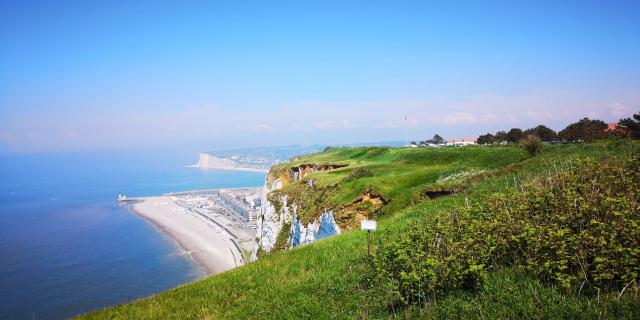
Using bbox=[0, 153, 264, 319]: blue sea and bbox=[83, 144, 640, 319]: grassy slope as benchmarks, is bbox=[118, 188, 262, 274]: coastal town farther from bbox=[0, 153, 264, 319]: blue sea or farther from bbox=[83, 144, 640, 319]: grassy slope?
bbox=[83, 144, 640, 319]: grassy slope

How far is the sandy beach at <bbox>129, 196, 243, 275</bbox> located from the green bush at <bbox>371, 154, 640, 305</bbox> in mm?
58137

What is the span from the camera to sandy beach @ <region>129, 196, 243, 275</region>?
2802 inches

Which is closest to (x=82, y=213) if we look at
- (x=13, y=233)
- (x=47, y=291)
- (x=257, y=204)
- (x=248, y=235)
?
(x=13, y=233)

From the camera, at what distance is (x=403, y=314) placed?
7191 millimetres

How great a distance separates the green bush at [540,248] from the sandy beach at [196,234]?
5814 cm

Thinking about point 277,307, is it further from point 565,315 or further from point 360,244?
point 565,315

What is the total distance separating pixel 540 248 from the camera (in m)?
7.35

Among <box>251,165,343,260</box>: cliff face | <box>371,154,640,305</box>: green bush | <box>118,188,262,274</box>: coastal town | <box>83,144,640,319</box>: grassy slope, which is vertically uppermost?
<box>371,154,640,305</box>: green bush


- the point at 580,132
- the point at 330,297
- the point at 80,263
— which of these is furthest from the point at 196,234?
the point at 330,297

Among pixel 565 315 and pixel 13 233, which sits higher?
pixel 565 315

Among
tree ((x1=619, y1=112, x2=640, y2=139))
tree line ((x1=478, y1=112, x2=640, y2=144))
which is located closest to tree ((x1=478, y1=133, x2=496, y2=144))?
tree line ((x1=478, y1=112, x2=640, y2=144))

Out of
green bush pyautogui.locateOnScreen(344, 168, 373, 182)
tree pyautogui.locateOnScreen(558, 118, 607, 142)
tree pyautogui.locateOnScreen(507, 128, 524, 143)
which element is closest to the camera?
green bush pyautogui.locateOnScreen(344, 168, 373, 182)

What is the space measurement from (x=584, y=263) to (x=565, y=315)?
4.14ft

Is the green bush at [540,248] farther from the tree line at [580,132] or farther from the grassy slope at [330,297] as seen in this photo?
the tree line at [580,132]
